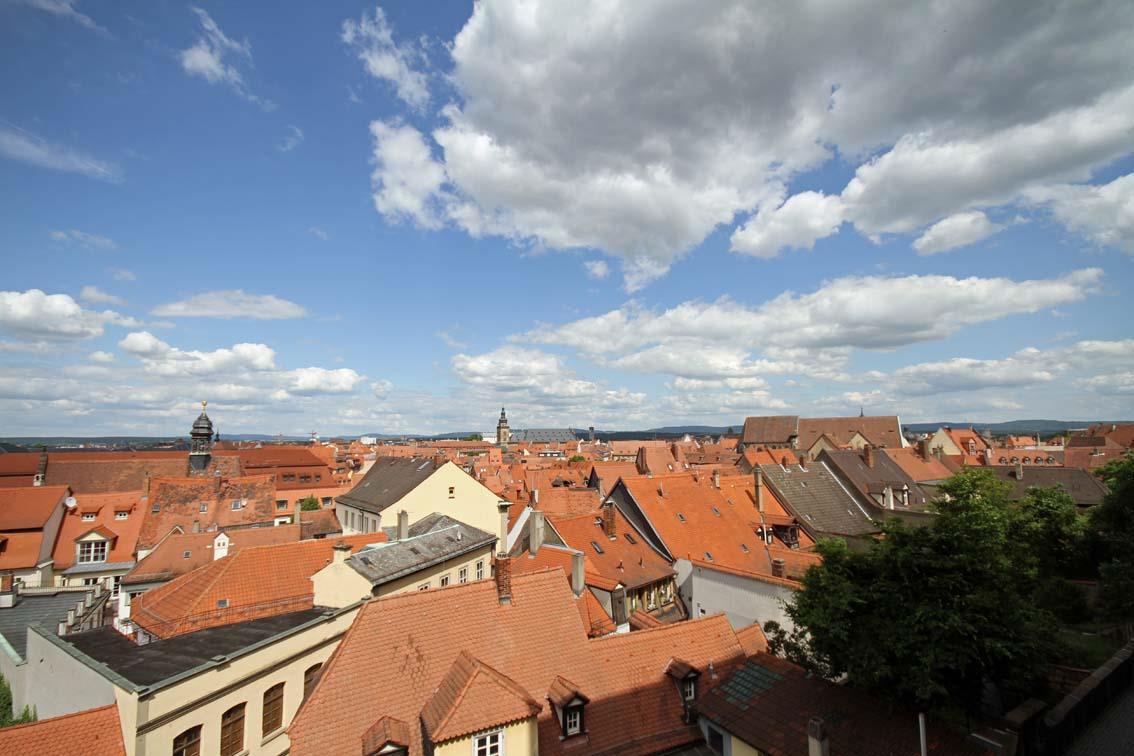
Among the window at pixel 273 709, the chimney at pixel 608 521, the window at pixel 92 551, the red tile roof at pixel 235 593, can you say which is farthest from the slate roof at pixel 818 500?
the window at pixel 92 551

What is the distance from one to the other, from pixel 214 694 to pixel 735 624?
21768mm

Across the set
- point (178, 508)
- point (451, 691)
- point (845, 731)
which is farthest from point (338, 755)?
point (178, 508)

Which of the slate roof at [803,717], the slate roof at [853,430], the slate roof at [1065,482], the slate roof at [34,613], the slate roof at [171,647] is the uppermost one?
the slate roof at [853,430]

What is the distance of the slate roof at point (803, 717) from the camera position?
45.0 ft

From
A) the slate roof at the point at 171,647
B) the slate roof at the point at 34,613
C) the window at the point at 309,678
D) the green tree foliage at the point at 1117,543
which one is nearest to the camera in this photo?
the slate roof at the point at 171,647

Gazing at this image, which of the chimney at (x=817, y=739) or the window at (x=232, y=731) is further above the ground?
Answer: the chimney at (x=817, y=739)

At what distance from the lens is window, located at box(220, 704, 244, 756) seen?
51.0ft

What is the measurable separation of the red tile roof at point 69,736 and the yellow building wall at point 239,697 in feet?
1.35

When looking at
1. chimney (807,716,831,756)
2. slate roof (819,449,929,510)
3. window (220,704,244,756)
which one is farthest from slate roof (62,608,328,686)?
slate roof (819,449,929,510)

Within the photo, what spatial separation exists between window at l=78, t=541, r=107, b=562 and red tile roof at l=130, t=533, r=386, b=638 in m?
23.4

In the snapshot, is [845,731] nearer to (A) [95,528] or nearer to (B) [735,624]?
(B) [735,624]

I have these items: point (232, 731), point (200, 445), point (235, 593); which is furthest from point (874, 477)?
point (200, 445)

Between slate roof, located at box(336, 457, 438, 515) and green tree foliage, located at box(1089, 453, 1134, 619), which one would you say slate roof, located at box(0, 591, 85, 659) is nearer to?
slate roof, located at box(336, 457, 438, 515)

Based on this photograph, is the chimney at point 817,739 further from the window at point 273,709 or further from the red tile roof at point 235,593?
the red tile roof at point 235,593
